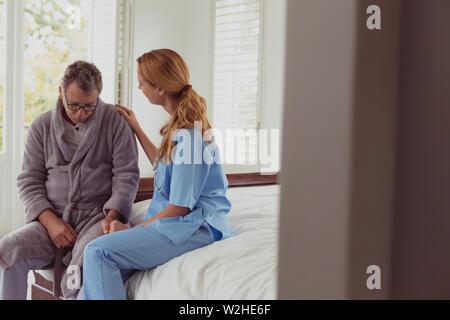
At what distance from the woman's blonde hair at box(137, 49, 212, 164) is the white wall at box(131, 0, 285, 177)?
227cm

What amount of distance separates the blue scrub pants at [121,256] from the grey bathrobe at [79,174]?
0.23 metres

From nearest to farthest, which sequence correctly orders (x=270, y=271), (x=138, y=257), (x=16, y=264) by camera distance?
(x=270, y=271)
(x=138, y=257)
(x=16, y=264)

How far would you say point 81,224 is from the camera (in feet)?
5.08

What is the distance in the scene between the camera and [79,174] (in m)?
1.56

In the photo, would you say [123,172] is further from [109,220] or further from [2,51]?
[2,51]

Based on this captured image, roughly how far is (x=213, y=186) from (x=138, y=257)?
322 mm

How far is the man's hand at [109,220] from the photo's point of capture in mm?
1468

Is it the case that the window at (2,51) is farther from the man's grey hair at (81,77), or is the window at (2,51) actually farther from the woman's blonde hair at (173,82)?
the woman's blonde hair at (173,82)

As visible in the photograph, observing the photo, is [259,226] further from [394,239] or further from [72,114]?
[394,239]

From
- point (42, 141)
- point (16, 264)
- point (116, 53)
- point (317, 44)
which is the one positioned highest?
point (116, 53)

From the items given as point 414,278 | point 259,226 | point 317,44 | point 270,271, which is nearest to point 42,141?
point 259,226

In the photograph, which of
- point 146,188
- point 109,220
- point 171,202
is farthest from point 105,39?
point 171,202

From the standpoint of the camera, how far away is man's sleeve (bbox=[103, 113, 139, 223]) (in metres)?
1.55

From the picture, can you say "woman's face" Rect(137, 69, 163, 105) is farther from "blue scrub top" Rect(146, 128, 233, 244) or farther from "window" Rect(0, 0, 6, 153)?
"window" Rect(0, 0, 6, 153)
